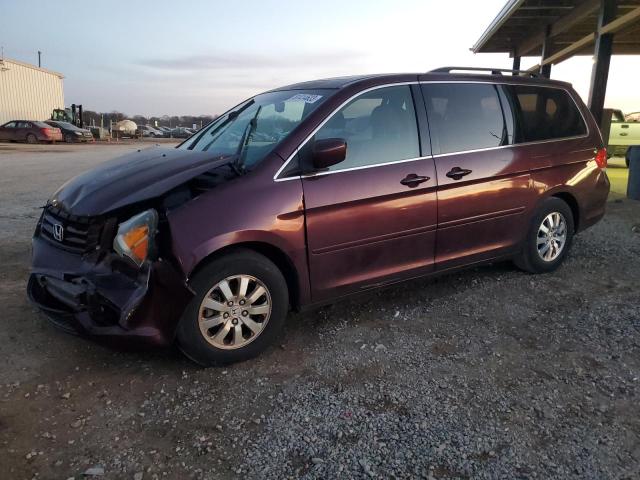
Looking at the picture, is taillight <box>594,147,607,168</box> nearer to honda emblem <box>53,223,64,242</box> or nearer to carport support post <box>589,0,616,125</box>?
honda emblem <box>53,223,64,242</box>

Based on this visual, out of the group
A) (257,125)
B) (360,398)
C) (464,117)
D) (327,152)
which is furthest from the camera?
(464,117)

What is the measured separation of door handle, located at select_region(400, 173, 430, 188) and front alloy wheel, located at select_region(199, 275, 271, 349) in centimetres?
132

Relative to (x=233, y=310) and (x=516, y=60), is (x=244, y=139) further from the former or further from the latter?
(x=516, y=60)

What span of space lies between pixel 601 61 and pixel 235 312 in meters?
10.6

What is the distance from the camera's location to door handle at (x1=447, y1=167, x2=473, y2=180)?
407cm

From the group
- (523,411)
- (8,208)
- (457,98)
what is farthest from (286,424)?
(8,208)

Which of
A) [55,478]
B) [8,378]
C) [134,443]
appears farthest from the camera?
[8,378]

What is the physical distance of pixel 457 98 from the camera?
4281 millimetres

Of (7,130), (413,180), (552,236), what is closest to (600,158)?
(552,236)

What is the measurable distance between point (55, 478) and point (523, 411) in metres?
2.33

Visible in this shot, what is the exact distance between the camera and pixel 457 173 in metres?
4.10

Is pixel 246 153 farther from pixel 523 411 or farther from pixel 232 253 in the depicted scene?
pixel 523 411

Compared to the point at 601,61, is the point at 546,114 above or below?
below

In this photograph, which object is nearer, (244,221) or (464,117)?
(244,221)
